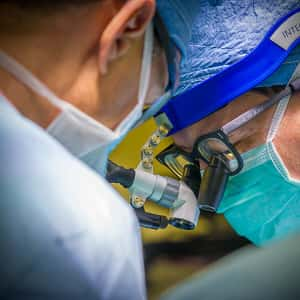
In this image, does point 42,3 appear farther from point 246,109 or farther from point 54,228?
point 246,109

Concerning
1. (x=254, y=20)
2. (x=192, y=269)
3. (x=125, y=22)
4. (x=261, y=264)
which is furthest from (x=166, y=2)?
(x=192, y=269)

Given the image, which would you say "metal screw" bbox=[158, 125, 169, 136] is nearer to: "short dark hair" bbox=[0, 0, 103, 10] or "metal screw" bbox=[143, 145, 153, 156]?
"metal screw" bbox=[143, 145, 153, 156]

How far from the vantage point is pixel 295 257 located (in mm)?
392

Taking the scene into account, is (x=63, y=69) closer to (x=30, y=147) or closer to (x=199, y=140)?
(x=30, y=147)

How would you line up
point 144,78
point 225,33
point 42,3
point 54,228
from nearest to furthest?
point 54,228 → point 42,3 → point 144,78 → point 225,33

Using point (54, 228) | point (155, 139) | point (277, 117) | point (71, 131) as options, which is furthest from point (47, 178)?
point (277, 117)

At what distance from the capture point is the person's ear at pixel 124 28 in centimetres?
83

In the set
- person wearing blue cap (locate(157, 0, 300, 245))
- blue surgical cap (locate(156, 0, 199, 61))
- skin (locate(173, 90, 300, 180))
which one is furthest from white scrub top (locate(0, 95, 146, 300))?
skin (locate(173, 90, 300, 180))

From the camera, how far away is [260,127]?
1300 mm

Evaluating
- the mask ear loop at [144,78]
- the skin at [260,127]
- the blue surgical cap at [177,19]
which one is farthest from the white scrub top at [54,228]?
the skin at [260,127]

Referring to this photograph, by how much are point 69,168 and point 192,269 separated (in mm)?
1601

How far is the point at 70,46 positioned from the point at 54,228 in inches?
12.1

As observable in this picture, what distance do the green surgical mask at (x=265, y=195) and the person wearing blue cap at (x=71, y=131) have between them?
376mm

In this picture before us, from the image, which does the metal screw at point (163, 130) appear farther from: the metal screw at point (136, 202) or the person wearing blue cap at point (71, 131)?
the person wearing blue cap at point (71, 131)
